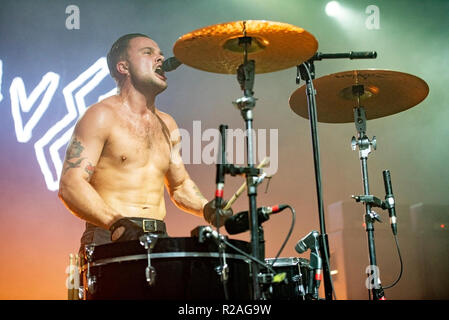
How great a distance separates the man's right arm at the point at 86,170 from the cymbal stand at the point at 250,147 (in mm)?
860

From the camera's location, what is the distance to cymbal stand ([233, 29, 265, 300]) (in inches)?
87.7

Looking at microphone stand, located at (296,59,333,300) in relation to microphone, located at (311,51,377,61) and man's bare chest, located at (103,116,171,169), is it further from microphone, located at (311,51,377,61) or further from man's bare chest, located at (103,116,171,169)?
man's bare chest, located at (103,116,171,169)

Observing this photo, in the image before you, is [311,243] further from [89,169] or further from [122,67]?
[122,67]

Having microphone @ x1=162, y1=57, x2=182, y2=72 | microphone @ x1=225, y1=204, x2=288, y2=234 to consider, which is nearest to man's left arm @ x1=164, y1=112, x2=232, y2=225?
microphone @ x1=162, y1=57, x2=182, y2=72

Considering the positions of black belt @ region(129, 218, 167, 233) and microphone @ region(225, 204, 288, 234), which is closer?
microphone @ region(225, 204, 288, 234)

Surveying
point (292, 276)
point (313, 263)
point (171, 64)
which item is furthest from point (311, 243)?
point (171, 64)

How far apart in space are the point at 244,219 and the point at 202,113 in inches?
99.4

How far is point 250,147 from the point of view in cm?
235

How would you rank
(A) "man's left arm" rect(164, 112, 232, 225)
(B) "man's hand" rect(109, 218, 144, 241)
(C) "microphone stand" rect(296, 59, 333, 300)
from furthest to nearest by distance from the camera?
(A) "man's left arm" rect(164, 112, 232, 225), (C) "microphone stand" rect(296, 59, 333, 300), (B) "man's hand" rect(109, 218, 144, 241)

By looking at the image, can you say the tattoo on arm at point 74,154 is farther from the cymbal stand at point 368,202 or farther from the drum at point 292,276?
the cymbal stand at point 368,202

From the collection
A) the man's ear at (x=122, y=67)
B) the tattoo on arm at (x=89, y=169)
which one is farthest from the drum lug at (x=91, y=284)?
the man's ear at (x=122, y=67)

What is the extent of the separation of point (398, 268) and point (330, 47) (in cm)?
224

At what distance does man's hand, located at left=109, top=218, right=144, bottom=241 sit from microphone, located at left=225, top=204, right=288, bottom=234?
0.42 meters

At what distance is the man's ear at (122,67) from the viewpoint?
3.58 m
